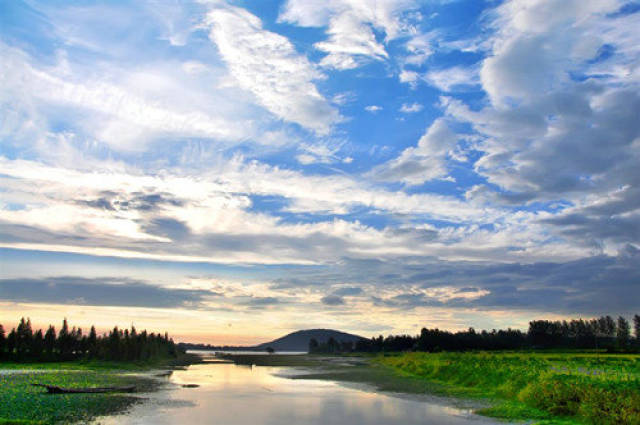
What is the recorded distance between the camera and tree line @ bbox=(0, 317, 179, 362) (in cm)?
11569

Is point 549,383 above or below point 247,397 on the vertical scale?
above

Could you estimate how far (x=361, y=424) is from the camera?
2839cm

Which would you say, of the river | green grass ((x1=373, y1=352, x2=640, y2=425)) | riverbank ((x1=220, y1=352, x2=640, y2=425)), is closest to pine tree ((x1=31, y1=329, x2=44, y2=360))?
the river

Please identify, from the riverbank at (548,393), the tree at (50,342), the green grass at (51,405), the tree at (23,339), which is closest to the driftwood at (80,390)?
the green grass at (51,405)

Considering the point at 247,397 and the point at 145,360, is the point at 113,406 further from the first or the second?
the point at 145,360

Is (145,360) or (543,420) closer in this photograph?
(543,420)

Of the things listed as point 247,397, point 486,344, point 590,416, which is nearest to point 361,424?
point 590,416

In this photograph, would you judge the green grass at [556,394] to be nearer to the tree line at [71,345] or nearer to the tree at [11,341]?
the tree line at [71,345]

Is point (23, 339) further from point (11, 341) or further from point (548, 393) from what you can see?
point (548, 393)

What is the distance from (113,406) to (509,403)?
29.8 meters

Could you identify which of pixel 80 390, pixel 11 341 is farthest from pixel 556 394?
pixel 11 341

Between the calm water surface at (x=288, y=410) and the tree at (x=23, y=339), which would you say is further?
the tree at (x=23, y=339)

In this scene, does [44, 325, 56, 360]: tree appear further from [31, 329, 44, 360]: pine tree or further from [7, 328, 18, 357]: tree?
[7, 328, 18, 357]: tree

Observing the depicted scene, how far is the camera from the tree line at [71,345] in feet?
380
